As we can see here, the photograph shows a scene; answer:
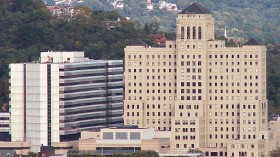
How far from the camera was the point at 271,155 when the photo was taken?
19962 centimetres

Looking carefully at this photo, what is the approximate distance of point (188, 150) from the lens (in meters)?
200

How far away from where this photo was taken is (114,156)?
648 ft

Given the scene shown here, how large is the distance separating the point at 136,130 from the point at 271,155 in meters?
11.8

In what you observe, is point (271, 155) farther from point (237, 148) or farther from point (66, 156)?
point (66, 156)

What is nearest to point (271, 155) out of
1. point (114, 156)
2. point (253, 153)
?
point (253, 153)

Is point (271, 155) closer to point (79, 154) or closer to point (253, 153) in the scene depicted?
point (253, 153)

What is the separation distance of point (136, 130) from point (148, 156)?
5.28 meters

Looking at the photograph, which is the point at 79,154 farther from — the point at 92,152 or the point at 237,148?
the point at 237,148

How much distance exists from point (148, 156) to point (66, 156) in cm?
769

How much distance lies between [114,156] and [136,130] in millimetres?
3784

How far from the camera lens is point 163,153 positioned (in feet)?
651

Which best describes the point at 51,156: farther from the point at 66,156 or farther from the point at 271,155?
the point at 271,155

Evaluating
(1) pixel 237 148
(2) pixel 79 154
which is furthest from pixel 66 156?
(1) pixel 237 148

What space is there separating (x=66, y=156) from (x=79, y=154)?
117 cm
